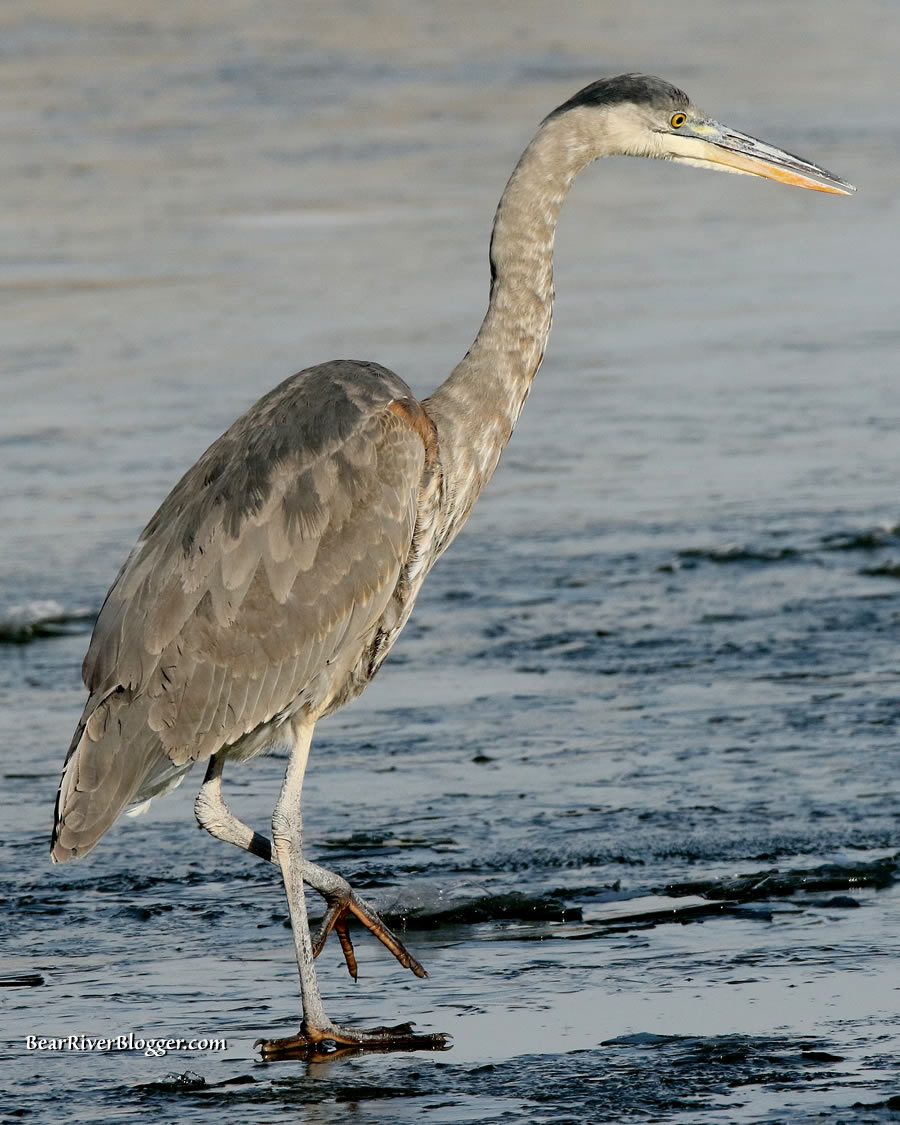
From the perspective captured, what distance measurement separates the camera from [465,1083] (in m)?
5.00

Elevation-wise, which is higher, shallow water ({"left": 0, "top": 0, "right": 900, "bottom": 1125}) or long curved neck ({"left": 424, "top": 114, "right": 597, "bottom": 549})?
long curved neck ({"left": 424, "top": 114, "right": 597, "bottom": 549})

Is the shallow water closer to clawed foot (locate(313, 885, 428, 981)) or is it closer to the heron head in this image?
clawed foot (locate(313, 885, 428, 981))

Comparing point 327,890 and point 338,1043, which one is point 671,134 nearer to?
point 327,890

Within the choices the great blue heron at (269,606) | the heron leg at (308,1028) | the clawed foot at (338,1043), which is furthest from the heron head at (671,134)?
the clawed foot at (338,1043)

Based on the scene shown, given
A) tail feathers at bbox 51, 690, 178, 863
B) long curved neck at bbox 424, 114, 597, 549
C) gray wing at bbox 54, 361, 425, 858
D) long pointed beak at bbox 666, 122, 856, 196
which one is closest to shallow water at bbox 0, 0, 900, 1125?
tail feathers at bbox 51, 690, 178, 863

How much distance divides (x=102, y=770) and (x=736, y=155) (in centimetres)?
289

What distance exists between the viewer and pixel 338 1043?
17.5 feet

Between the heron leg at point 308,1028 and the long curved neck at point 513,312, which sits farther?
the long curved neck at point 513,312

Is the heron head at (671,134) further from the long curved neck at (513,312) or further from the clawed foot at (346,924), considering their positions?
the clawed foot at (346,924)

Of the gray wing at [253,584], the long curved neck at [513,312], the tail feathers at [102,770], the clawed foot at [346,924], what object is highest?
the long curved neck at [513,312]

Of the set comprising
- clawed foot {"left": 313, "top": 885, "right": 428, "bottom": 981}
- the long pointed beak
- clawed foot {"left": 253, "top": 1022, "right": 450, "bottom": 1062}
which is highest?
the long pointed beak

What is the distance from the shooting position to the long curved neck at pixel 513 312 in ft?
21.5

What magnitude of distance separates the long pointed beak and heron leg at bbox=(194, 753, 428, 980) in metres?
2.55

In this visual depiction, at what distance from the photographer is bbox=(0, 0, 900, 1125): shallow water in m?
5.23
